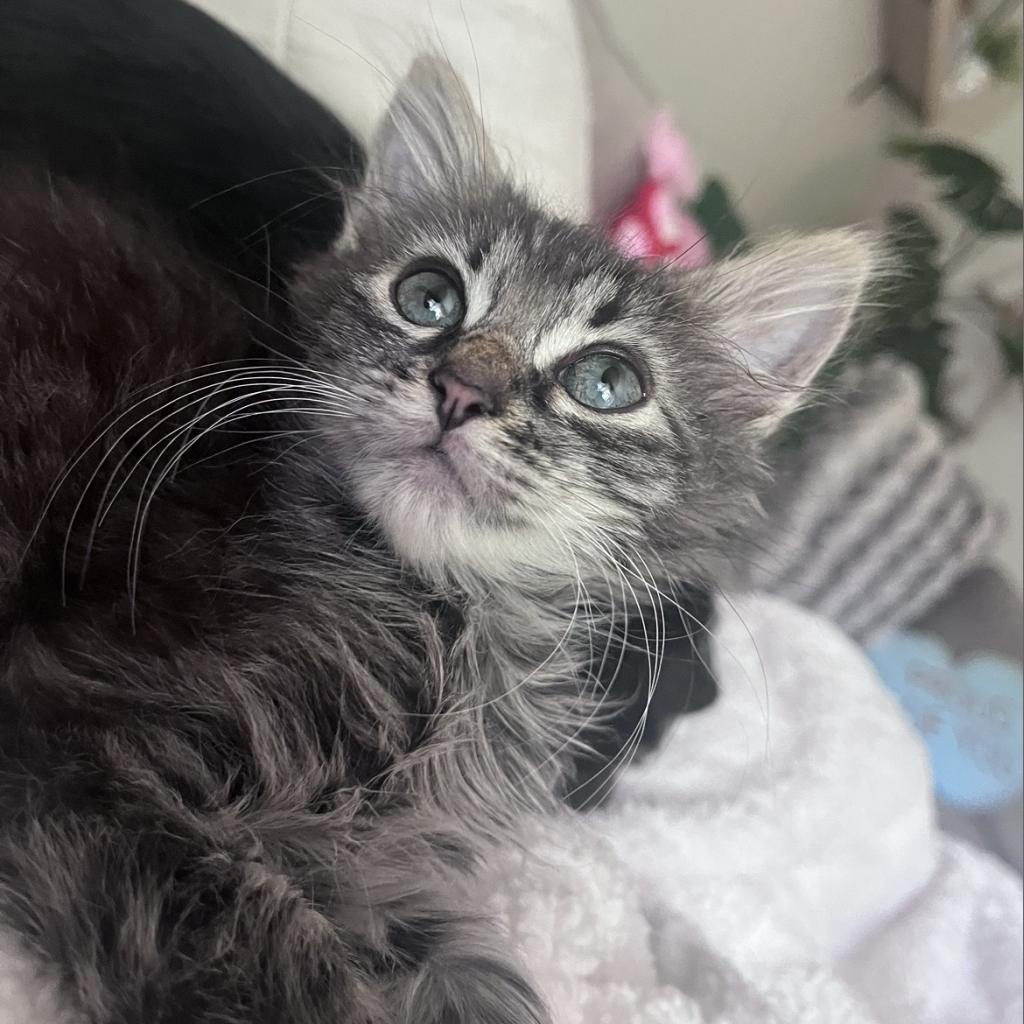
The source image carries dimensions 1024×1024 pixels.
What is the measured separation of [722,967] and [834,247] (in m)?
0.75

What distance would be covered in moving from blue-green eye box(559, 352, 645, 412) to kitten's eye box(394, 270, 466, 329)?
0.12m

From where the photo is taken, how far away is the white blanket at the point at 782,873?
2.96 ft

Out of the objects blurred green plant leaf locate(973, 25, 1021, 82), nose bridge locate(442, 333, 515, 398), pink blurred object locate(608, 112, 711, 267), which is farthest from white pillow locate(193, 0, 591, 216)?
blurred green plant leaf locate(973, 25, 1021, 82)

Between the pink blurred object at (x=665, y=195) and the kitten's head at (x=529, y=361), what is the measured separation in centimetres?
38

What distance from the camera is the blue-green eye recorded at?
741 mm

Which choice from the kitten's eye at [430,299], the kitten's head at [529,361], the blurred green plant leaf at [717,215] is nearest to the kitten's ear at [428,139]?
the kitten's head at [529,361]

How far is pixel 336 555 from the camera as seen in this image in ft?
2.55

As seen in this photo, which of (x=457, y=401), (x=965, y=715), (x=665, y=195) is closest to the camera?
(x=457, y=401)

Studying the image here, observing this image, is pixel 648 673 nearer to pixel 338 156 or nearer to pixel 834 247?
pixel 834 247

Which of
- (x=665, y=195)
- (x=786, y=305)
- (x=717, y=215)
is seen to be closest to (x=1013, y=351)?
(x=717, y=215)

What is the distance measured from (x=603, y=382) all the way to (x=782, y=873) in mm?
681

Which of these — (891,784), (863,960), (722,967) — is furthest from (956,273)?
(722,967)

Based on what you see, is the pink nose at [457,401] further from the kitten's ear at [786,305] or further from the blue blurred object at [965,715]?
the blue blurred object at [965,715]

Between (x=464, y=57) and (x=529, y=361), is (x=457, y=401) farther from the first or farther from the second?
(x=464, y=57)
